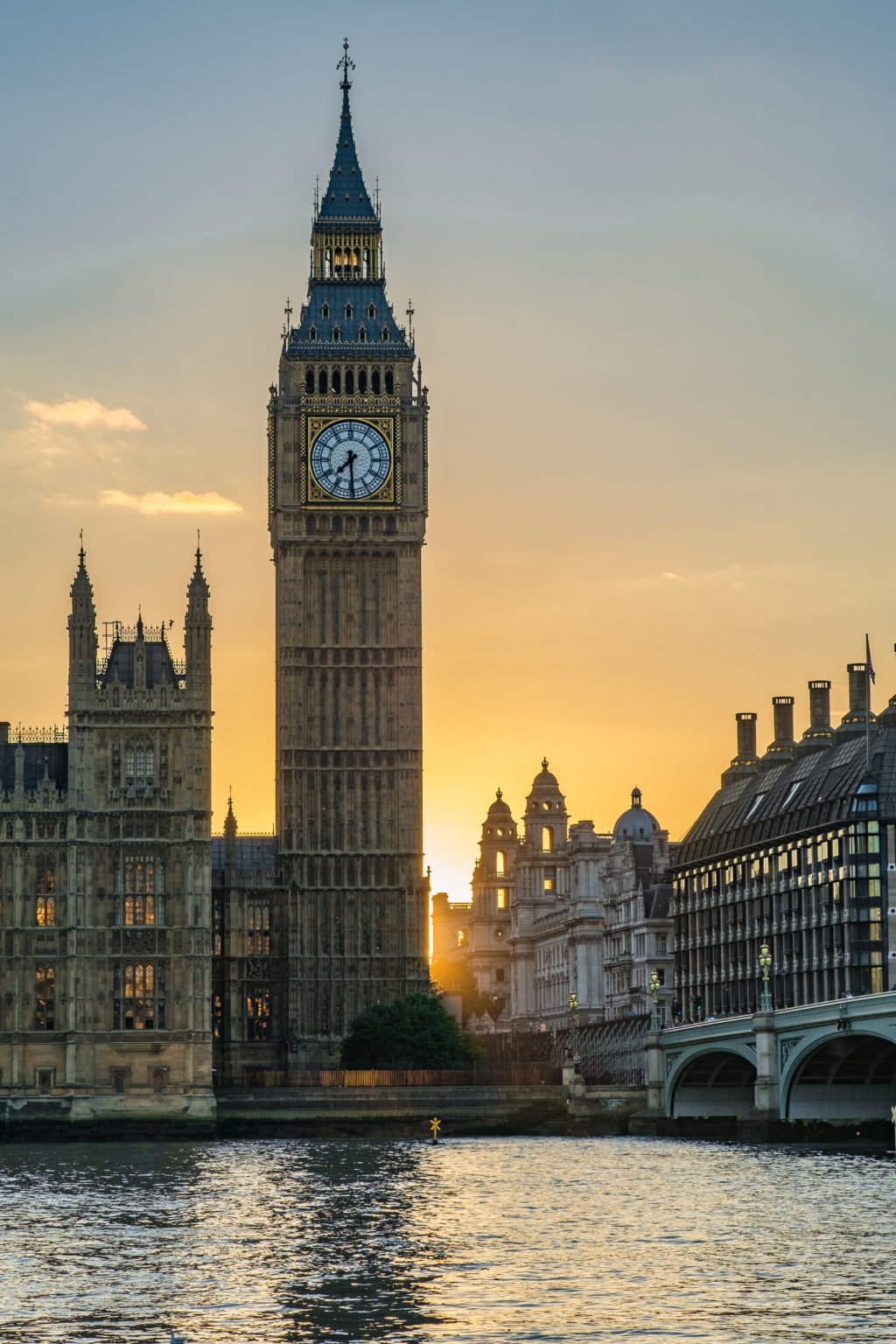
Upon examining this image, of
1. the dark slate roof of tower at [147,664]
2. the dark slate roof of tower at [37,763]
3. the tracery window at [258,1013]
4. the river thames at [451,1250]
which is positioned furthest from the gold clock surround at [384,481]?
the river thames at [451,1250]

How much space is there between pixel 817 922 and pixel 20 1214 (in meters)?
86.8

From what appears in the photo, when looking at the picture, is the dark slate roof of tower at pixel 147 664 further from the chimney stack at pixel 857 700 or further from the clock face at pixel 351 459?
the chimney stack at pixel 857 700

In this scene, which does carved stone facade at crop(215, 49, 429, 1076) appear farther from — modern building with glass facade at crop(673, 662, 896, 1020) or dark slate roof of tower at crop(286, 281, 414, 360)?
modern building with glass facade at crop(673, 662, 896, 1020)

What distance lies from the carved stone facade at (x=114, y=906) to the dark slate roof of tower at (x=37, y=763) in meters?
1.22

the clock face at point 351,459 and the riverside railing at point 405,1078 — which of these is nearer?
the riverside railing at point 405,1078

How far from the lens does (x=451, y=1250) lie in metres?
69.4

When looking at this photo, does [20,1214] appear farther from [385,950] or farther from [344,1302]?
[385,950]

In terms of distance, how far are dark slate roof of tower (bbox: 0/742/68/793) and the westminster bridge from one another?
36.8 metres

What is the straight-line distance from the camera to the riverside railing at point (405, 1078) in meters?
143

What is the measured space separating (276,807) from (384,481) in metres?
23.6

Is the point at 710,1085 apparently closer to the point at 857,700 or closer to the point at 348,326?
the point at 857,700

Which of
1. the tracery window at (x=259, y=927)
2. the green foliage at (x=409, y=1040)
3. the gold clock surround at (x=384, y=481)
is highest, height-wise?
the gold clock surround at (x=384, y=481)

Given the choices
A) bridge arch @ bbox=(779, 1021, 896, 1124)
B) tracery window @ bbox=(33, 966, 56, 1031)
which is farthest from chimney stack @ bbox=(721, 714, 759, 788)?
tracery window @ bbox=(33, 966, 56, 1031)

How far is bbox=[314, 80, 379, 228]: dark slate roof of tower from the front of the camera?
182500mm
